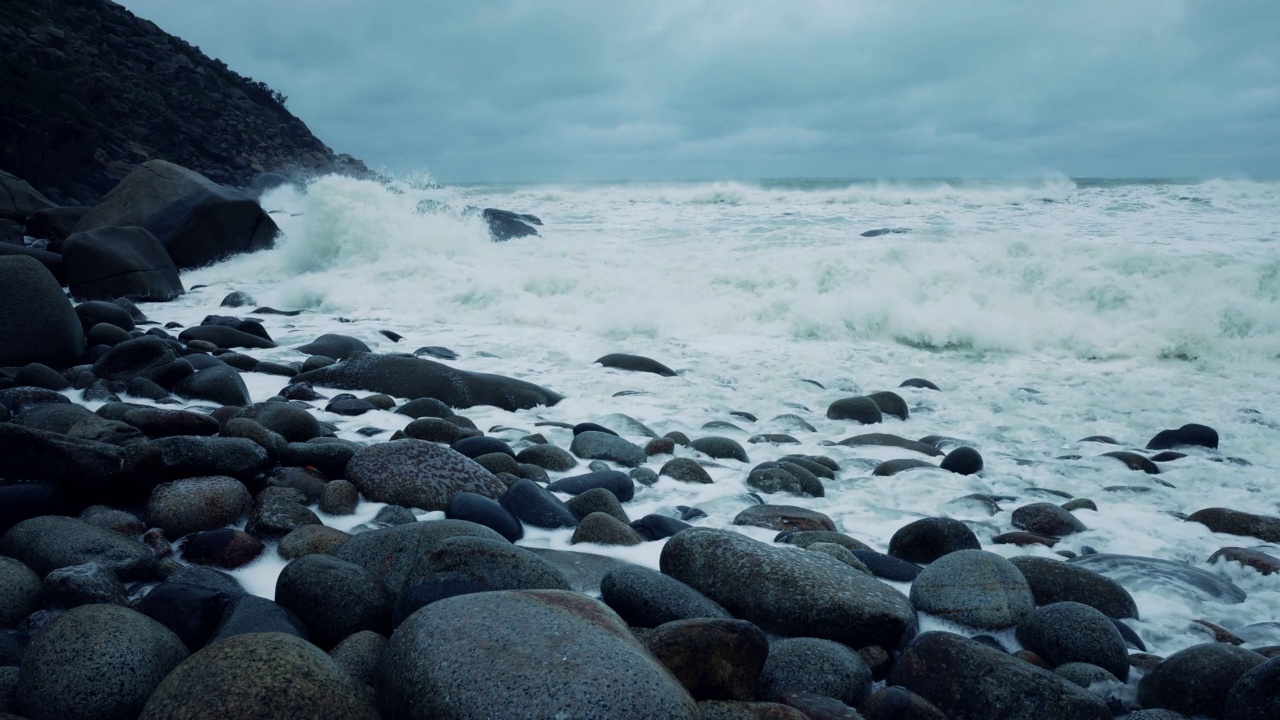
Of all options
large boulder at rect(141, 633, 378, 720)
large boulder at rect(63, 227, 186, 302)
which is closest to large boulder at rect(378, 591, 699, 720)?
large boulder at rect(141, 633, 378, 720)

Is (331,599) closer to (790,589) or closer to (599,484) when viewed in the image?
(790,589)

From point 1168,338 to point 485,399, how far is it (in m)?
7.59

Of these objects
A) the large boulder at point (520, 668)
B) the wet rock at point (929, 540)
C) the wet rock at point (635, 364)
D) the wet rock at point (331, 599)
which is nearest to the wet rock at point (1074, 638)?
the wet rock at point (929, 540)

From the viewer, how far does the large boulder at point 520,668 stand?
5.72ft

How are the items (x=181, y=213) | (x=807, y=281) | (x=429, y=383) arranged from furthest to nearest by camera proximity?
1. (x=181, y=213)
2. (x=807, y=281)
3. (x=429, y=383)

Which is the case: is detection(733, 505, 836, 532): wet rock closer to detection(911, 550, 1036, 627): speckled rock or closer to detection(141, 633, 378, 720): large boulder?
detection(911, 550, 1036, 627): speckled rock

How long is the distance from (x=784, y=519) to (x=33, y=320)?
5.55m

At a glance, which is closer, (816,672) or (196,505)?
(816,672)

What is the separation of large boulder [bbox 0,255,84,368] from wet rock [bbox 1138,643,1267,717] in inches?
271

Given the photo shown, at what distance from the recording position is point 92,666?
77.0 inches

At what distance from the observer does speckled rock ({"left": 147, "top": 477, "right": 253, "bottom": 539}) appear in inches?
124

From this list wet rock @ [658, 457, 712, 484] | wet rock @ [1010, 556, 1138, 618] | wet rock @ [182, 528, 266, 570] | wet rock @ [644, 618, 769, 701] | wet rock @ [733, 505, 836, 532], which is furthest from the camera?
wet rock @ [658, 457, 712, 484]

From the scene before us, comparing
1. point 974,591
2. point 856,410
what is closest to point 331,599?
point 974,591

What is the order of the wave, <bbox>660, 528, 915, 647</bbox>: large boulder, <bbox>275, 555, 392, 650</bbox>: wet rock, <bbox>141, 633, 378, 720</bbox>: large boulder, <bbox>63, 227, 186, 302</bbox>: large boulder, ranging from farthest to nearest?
<bbox>63, 227, 186, 302</bbox>: large boulder, the wave, <bbox>660, 528, 915, 647</bbox>: large boulder, <bbox>275, 555, 392, 650</bbox>: wet rock, <bbox>141, 633, 378, 720</bbox>: large boulder
